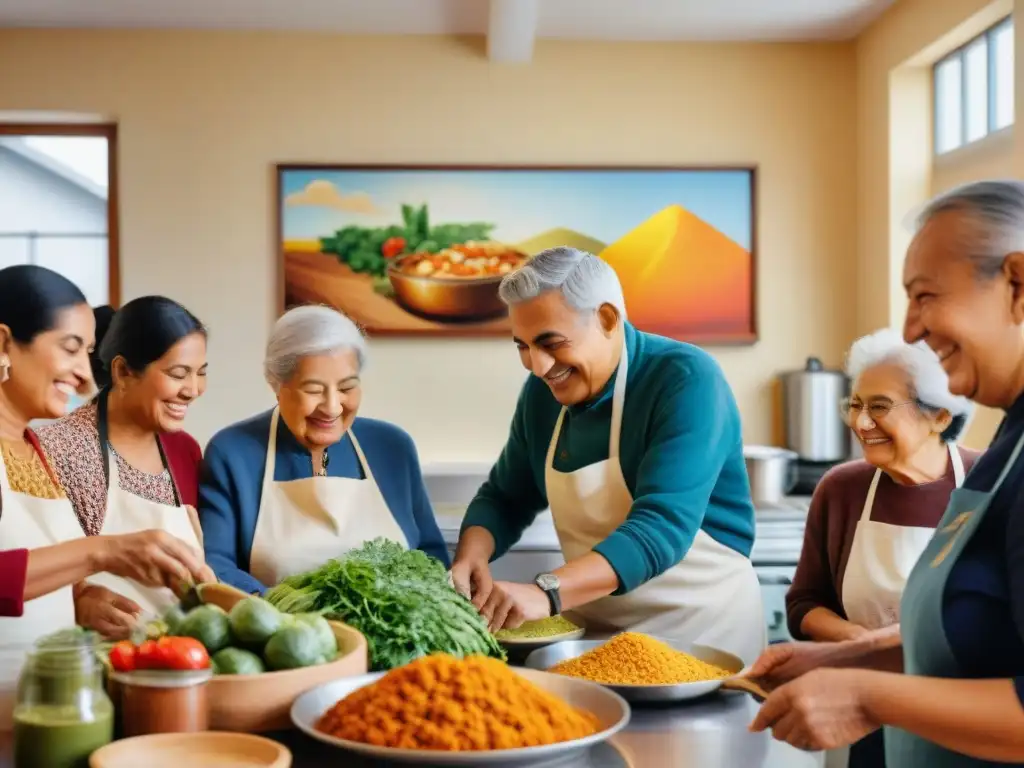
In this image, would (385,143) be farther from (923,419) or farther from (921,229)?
(921,229)

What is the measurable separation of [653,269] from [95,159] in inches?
97.5

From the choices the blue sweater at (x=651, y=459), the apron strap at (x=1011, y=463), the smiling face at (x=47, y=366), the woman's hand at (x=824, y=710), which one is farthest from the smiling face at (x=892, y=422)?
the smiling face at (x=47, y=366)

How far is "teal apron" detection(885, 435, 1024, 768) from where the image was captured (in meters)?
1.19

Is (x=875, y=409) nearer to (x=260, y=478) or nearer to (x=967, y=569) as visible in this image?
(x=967, y=569)

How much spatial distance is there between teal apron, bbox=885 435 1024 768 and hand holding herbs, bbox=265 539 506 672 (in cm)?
63

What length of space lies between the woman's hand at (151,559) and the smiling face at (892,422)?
1289 mm

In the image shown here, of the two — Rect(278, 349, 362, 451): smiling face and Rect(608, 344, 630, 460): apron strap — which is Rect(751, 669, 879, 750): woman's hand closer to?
Rect(608, 344, 630, 460): apron strap

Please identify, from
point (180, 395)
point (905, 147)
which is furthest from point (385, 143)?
point (180, 395)

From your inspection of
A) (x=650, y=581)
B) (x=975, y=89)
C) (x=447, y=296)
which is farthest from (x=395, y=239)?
(x=650, y=581)

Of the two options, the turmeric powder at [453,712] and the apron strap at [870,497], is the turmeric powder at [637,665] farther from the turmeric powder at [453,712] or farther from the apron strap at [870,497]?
the apron strap at [870,497]

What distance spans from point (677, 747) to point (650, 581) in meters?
0.81

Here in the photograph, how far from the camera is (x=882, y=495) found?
7.29 ft

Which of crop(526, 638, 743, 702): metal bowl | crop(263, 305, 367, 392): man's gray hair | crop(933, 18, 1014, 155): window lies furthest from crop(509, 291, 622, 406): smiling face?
crop(933, 18, 1014, 155): window

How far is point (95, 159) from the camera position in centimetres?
468
